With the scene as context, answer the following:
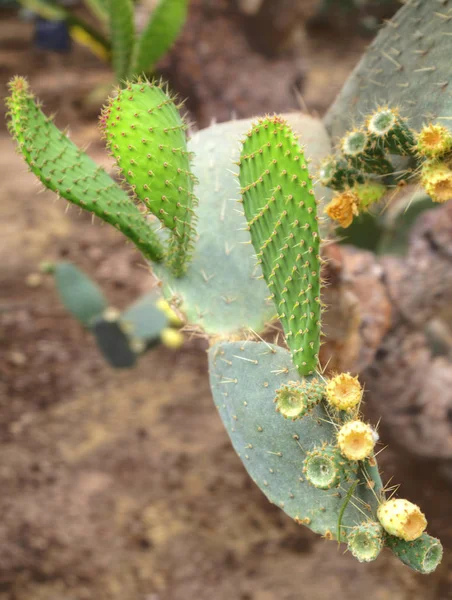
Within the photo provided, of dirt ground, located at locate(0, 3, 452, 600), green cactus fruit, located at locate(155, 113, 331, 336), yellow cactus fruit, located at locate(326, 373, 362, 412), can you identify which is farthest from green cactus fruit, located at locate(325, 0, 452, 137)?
dirt ground, located at locate(0, 3, 452, 600)

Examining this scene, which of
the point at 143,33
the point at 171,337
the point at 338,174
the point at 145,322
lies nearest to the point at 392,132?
the point at 338,174

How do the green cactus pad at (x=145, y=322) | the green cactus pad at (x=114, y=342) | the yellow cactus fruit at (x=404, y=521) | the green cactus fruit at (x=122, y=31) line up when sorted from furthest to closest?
the green cactus fruit at (x=122, y=31)
the green cactus pad at (x=145, y=322)
the green cactus pad at (x=114, y=342)
the yellow cactus fruit at (x=404, y=521)

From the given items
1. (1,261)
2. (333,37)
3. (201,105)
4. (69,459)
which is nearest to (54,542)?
(69,459)

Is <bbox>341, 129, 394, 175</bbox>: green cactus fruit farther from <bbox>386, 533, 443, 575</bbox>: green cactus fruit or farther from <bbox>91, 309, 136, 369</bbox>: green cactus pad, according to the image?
<bbox>91, 309, 136, 369</bbox>: green cactus pad

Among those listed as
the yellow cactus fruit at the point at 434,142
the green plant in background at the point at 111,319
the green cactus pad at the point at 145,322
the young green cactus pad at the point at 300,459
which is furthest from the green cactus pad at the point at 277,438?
the green cactus pad at the point at 145,322

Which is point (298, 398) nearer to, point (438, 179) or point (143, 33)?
point (438, 179)

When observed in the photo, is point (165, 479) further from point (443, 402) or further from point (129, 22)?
point (129, 22)

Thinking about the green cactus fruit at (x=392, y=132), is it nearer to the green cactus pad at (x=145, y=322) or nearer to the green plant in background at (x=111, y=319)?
the green plant in background at (x=111, y=319)
